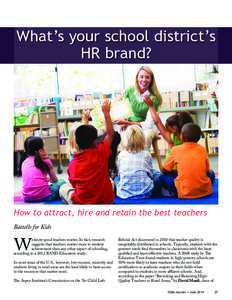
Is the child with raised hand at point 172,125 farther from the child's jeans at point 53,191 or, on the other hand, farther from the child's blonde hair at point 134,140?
the child's jeans at point 53,191

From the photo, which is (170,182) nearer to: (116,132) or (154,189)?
(154,189)

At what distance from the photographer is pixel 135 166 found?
378 centimetres

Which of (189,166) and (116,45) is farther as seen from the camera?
(189,166)

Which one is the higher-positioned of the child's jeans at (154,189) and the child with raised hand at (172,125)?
the child with raised hand at (172,125)

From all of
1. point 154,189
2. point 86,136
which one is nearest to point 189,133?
point 154,189

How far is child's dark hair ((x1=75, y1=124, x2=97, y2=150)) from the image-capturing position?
3600mm

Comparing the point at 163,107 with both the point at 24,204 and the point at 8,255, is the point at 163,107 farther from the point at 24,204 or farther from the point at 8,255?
the point at 8,255

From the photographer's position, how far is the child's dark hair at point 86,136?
3600 millimetres

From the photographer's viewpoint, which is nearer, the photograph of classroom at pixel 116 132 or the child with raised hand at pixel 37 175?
the photograph of classroom at pixel 116 132

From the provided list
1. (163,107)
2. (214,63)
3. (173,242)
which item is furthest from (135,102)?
(173,242)

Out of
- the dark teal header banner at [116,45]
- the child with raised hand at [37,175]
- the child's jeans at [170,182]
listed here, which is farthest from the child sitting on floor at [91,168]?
the dark teal header banner at [116,45]

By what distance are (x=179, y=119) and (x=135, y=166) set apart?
491 mm

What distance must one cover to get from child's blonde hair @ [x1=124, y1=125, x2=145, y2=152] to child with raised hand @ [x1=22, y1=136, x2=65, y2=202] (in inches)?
22.7

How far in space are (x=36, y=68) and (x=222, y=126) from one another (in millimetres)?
1390
